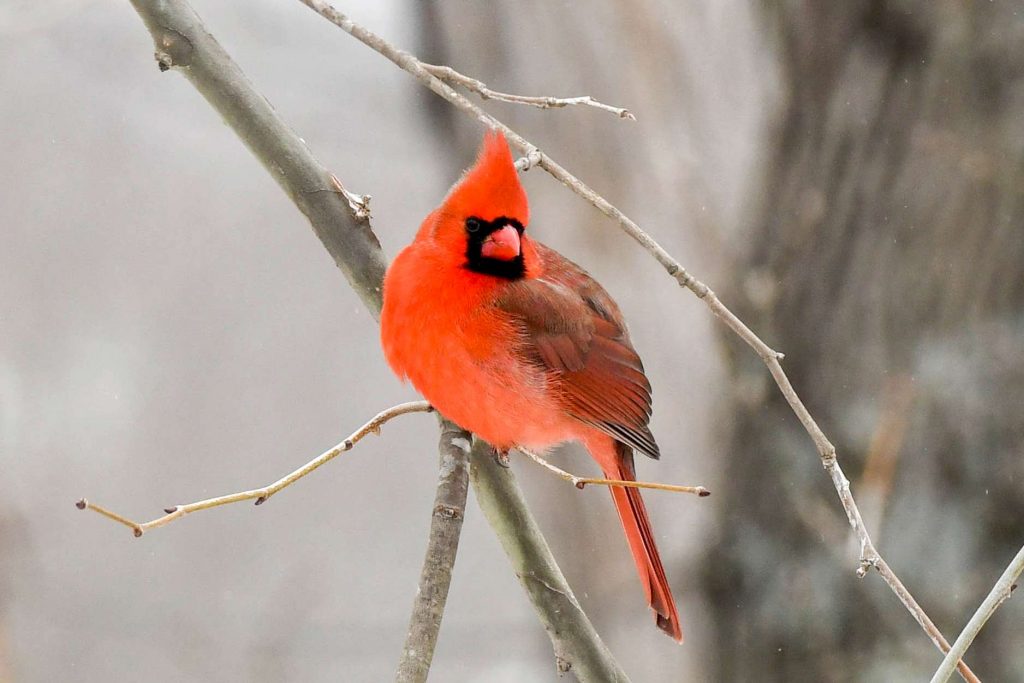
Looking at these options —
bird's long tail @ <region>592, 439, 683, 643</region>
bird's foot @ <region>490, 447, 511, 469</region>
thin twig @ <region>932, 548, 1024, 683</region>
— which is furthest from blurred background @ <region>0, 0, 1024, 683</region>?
thin twig @ <region>932, 548, 1024, 683</region>

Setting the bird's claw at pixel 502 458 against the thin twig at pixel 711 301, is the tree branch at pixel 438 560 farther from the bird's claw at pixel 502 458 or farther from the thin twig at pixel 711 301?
the thin twig at pixel 711 301

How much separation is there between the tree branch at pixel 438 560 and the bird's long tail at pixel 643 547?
0.47m

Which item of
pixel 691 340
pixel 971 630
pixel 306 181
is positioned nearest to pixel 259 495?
pixel 306 181

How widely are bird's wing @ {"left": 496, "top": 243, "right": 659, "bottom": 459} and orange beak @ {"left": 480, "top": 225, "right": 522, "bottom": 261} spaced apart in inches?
5.2

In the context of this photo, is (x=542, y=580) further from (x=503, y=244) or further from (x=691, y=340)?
(x=691, y=340)

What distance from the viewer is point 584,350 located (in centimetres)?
213

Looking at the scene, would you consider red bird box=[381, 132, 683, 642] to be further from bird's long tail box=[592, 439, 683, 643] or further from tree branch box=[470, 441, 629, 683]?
tree branch box=[470, 441, 629, 683]

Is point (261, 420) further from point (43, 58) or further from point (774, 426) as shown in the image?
point (774, 426)

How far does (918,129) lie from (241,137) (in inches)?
57.2

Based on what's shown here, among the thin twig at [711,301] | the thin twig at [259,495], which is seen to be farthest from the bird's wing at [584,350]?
the thin twig at [711,301]

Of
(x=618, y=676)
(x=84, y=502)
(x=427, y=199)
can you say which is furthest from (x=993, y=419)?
(x=427, y=199)

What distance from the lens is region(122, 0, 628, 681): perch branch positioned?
5.19ft

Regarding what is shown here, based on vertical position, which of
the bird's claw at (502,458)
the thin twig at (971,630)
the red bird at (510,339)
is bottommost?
the thin twig at (971,630)

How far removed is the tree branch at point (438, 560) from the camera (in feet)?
4.46
